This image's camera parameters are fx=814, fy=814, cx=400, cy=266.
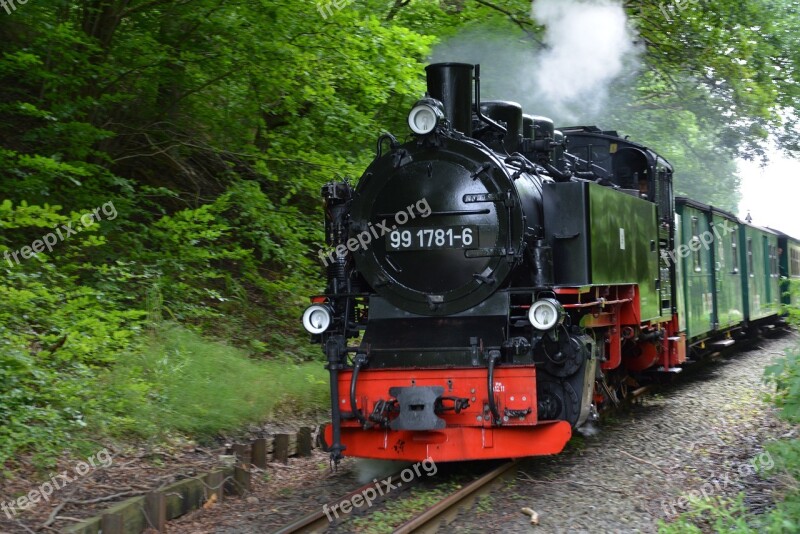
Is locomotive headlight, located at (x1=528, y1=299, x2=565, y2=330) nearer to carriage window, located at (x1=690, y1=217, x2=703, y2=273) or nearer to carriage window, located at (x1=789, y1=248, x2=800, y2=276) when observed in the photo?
carriage window, located at (x1=690, y1=217, x2=703, y2=273)

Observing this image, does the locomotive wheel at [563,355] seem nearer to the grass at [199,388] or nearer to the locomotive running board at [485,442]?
the locomotive running board at [485,442]

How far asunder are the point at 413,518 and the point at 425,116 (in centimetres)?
296

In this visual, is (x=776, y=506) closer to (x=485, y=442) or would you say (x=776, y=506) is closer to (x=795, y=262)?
(x=485, y=442)

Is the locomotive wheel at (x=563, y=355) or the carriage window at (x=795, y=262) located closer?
the locomotive wheel at (x=563, y=355)

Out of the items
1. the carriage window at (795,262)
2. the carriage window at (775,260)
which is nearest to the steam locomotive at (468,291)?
the carriage window at (775,260)

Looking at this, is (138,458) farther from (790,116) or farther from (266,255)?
(790,116)

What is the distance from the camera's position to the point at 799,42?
13.7 m

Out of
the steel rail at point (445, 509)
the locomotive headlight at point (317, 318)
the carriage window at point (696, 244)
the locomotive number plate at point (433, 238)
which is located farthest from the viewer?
the carriage window at point (696, 244)

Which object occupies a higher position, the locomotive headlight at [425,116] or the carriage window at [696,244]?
the locomotive headlight at [425,116]

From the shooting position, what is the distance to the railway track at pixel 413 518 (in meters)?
4.74

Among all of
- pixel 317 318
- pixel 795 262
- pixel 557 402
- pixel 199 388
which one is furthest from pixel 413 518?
pixel 795 262

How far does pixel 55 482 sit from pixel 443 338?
2.79 metres

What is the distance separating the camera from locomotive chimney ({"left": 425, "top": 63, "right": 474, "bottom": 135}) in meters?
6.48

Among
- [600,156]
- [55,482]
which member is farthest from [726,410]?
[55,482]
